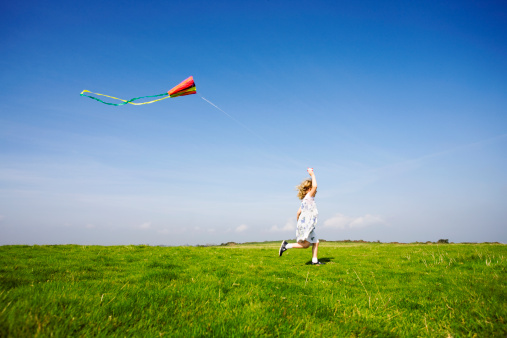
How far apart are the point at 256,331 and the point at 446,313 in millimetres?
3162

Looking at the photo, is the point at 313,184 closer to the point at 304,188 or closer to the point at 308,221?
the point at 304,188

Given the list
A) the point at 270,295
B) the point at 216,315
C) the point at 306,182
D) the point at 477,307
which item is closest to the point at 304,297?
the point at 270,295

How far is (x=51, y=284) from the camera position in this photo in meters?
4.44

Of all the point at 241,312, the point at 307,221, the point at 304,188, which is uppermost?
the point at 304,188

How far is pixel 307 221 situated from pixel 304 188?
4.89 ft

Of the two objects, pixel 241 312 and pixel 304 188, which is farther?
pixel 304 188

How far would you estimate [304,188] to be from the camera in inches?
449

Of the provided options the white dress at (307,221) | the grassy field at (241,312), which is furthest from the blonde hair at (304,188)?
the grassy field at (241,312)

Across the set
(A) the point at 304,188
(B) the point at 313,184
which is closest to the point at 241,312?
(B) the point at 313,184

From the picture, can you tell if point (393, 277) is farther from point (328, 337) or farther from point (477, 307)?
point (328, 337)

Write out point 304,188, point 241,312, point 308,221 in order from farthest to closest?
point 304,188 < point 308,221 < point 241,312

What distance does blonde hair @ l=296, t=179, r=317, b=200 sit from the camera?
1134cm

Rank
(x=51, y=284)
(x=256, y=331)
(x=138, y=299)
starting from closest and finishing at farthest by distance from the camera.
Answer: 1. (x=256, y=331)
2. (x=138, y=299)
3. (x=51, y=284)

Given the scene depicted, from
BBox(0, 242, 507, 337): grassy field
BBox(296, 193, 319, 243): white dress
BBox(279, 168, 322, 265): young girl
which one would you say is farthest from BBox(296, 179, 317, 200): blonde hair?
BBox(0, 242, 507, 337): grassy field
